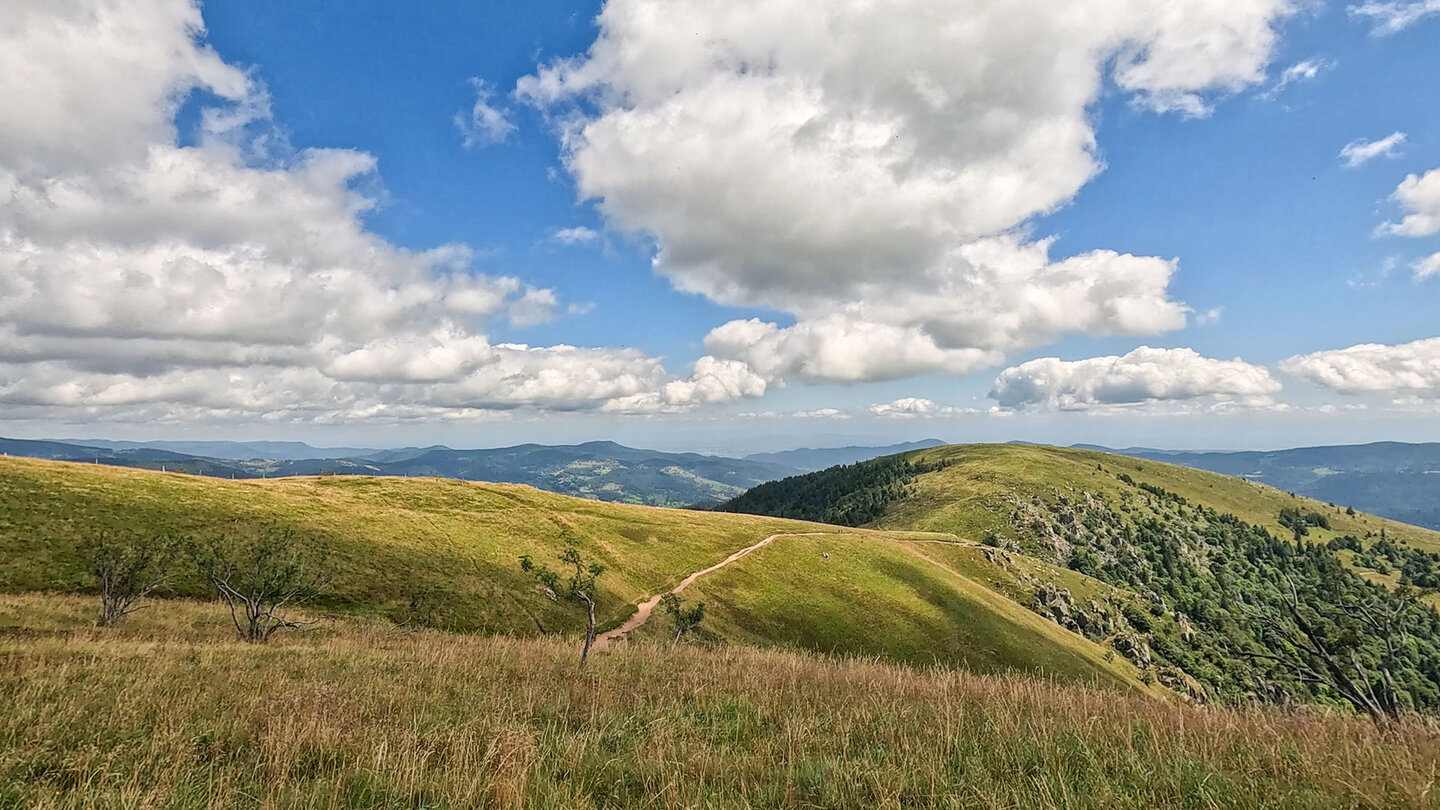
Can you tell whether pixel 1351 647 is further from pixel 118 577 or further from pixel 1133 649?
pixel 1133 649

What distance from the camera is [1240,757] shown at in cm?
768

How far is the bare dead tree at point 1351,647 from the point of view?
30.3 ft

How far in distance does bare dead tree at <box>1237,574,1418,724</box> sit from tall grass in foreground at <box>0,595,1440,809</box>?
623 mm

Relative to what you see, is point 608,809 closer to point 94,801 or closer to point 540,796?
point 540,796

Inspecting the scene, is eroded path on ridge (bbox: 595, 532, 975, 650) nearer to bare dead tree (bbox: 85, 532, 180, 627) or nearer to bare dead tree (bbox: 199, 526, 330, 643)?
bare dead tree (bbox: 199, 526, 330, 643)

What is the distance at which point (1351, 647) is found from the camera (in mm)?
10305

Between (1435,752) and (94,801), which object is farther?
(1435,752)

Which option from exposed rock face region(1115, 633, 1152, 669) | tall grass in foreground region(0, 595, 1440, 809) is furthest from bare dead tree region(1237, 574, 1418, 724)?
exposed rock face region(1115, 633, 1152, 669)

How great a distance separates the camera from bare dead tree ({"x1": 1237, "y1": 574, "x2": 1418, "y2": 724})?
924cm

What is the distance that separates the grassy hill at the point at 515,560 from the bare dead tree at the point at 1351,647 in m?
43.5

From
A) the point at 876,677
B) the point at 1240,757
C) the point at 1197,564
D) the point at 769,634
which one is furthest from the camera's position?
the point at 1197,564

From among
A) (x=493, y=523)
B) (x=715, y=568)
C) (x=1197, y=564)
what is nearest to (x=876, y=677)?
(x=715, y=568)

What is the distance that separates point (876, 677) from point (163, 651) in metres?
18.8

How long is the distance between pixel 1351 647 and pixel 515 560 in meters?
63.6
